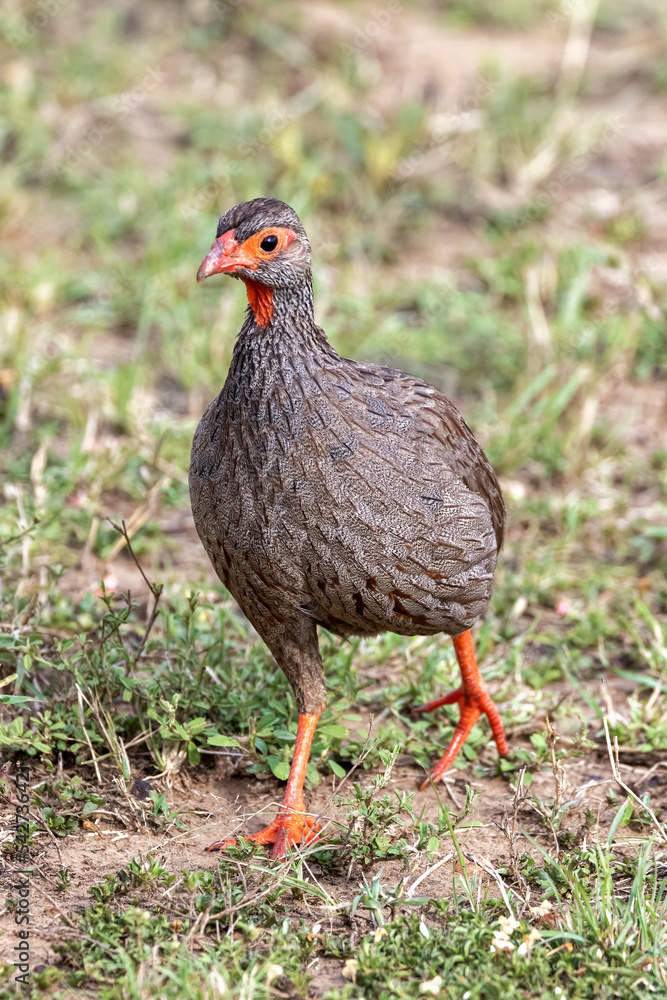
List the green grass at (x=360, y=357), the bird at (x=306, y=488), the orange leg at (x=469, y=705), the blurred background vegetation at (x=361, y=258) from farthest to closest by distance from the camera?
the blurred background vegetation at (x=361, y=258)
the orange leg at (x=469, y=705)
the bird at (x=306, y=488)
the green grass at (x=360, y=357)

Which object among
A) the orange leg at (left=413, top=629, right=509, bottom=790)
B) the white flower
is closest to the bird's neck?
the orange leg at (left=413, top=629, right=509, bottom=790)

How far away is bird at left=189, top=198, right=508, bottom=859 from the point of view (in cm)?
337

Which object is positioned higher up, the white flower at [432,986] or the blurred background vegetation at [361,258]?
the blurred background vegetation at [361,258]

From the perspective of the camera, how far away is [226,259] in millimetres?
3396

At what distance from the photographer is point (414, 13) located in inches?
416

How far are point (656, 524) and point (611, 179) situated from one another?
388 cm

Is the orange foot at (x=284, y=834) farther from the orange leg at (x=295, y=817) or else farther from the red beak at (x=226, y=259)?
the red beak at (x=226, y=259)

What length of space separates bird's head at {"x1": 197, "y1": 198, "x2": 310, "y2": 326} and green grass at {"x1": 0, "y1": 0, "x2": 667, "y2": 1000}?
48.9 inches

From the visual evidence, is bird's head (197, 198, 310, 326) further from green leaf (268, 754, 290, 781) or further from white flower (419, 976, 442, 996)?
white flower (419, 976, 442, 996)

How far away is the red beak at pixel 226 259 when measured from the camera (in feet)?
11.1

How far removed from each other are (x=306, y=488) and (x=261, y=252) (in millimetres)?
727

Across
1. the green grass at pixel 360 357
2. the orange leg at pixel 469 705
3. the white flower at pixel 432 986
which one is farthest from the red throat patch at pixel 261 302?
the white flower at pixel 432 986

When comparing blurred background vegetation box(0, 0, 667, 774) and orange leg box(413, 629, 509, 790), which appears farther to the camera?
blurred background vegetation box(0, 0, 667, 774)

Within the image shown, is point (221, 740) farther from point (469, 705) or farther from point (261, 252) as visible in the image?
point (261, 252)
